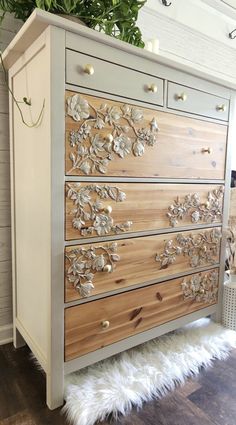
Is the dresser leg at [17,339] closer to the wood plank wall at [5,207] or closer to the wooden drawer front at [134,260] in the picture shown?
the wood plank wall at [5,207]

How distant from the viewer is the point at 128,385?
1.22 meters

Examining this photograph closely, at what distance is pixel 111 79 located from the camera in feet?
3.69

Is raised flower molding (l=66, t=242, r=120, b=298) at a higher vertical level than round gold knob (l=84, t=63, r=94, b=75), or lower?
lower

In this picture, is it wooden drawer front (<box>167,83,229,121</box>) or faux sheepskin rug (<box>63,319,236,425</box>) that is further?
wooden drawer front (<box>167,83,229,121</box>)

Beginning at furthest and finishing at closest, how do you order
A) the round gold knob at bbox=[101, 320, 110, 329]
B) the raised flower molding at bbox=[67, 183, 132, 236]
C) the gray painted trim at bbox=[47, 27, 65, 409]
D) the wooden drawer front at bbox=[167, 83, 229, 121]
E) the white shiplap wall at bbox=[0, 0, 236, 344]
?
the white shiplap wall at bbox=[0, 0, 236, 344] < the wooden drawer front at bbox=[167, 83, 229, 121] < the round gold knob at bbox=[101, 320, 110, 329] < the raised flower molding at bbox=[67, 183, 132, 236] < the gray painted trim at bbox=[47, 27, 65, 409]

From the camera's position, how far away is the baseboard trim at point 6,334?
1528mm

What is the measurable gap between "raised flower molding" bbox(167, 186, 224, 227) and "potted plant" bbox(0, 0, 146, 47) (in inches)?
32.4

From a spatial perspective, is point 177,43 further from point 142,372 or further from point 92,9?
point 142,372

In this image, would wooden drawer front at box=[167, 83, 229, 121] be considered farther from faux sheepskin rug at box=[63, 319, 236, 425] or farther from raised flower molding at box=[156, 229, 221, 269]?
faux sheepskin rug at box=[63, 319, 236, 425]

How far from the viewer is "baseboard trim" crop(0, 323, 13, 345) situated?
1528 mm

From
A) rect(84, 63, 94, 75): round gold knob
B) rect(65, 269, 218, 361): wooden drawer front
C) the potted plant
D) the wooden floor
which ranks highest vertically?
the potted plant

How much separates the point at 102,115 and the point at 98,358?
1005 millimetres

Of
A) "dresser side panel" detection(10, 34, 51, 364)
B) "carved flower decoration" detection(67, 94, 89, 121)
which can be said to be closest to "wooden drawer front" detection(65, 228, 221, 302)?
"dresser side panel" detection(10, 34, 51, 364)

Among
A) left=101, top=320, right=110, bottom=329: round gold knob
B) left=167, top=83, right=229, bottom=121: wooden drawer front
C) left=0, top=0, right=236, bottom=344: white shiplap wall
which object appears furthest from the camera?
left=0, top=0, right=236, bottom=344: white shiplap wall
